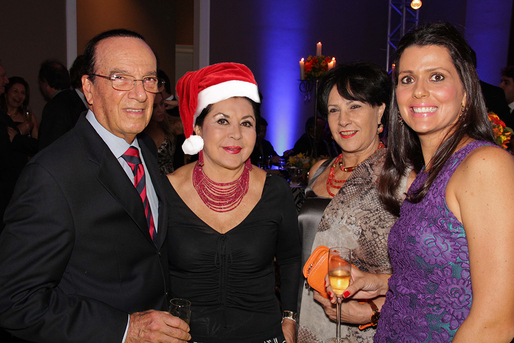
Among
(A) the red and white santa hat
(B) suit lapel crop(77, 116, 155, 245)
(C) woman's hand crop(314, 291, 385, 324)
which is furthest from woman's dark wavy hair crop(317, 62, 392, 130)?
(B) suit lapel crop(77, 116, 155, 245)

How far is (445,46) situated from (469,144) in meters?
0.38

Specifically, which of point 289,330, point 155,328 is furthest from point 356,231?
point 155,328

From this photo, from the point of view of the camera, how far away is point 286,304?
1972mm

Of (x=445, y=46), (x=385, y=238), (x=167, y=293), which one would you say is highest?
(x=445, y=46)

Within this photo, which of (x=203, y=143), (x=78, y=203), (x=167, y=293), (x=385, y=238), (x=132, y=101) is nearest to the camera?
(x=78, y=203)

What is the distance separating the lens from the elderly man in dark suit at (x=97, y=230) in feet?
3.67

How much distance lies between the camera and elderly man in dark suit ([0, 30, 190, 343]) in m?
1.12

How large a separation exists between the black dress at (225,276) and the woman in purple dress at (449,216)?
0.50 m

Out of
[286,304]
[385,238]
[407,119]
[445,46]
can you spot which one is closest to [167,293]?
[286,304]

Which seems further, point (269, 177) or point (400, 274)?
point (269, 177)

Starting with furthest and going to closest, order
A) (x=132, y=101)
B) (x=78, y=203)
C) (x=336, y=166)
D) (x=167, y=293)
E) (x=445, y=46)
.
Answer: (x=336, y=166), (x=167, y=293), (x=132, y=101), (x=445, y=46), (x=78, y=203)

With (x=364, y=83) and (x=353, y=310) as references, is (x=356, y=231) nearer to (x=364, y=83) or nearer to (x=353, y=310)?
(x=353, y=310)

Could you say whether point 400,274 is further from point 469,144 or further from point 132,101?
point 132,101

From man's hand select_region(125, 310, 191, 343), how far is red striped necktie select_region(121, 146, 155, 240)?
35 cm
